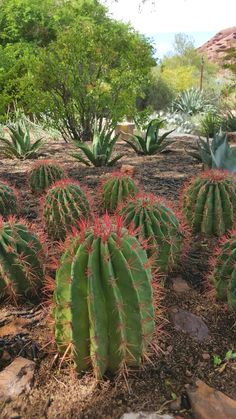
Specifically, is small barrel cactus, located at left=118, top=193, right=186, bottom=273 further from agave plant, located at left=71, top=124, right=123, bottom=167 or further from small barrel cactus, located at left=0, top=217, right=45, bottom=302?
agave plant, located at left=71, top=124, right=123, bottom=167

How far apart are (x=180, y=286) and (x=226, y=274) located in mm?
409

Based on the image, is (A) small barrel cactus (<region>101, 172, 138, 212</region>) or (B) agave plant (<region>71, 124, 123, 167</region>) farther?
(B) agave plant (<region>71, 124, 123, 167</region>)

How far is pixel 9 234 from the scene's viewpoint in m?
2.64

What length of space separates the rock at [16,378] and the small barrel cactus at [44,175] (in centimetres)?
285

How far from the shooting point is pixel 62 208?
3.59 metres

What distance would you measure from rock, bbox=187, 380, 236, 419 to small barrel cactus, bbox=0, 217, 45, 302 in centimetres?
109

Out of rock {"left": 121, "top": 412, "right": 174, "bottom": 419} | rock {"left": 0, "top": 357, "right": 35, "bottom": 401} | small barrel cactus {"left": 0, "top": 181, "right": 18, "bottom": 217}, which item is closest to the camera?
rock {"left": 121, "top": 412, "right": 174, "bottom": 419}

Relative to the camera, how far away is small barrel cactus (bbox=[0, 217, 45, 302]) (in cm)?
257

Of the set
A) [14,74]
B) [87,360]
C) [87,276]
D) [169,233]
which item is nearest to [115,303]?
[87,276]

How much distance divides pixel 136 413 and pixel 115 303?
0.48 m

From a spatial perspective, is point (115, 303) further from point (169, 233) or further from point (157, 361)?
point (169, 233)

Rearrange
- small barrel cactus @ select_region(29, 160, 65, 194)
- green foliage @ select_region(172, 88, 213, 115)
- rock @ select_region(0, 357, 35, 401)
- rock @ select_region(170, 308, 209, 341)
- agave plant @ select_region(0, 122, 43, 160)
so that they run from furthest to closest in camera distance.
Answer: green foliage @ select_region(172, 88, 213, 115) < agave plant @ select_region(0, 122, 43, 160) < small barrel cactus @ select_region(29, 160, 65, 194) < rock @ select_region(170, 308, 209, 341) < rock @ select_region(0, 357, 35, 401)

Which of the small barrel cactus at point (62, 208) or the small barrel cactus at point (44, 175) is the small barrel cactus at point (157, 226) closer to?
the small barrel cactus at point (62, 208)

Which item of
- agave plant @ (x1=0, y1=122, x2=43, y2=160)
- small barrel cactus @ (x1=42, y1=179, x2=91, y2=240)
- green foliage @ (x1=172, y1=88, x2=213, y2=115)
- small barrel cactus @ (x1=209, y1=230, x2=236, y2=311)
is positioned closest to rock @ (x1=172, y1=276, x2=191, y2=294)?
small barrel cactus @ (x1=209, y1=230, x2=236, y2=311)
